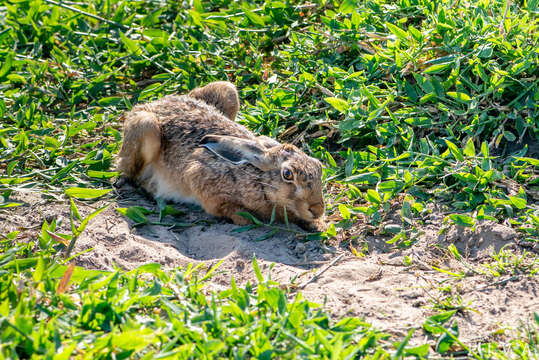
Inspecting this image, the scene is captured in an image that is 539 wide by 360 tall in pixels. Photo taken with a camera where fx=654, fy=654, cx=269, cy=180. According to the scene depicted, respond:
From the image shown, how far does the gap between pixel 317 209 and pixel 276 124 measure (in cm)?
143

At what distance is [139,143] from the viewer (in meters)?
5.62

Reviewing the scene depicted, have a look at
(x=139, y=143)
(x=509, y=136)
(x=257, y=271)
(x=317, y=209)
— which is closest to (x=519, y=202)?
(x=509, y=136)

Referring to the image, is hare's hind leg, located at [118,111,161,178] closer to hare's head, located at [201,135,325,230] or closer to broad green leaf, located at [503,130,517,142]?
hare's head, located at [201,135,325,230]

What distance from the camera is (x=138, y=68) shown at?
716 cm

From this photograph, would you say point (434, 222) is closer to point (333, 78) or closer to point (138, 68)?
point (333, 78)

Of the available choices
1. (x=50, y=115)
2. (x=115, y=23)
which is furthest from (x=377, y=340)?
(x=115, y=23)

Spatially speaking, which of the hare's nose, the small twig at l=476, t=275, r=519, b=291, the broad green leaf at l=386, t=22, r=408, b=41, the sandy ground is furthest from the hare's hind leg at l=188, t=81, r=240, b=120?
the small twig at l=476, t=275, r=519, b=291

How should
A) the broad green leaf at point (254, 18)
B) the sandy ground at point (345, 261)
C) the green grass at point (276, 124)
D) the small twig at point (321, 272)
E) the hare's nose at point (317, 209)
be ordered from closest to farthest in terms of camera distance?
the green grass at point (276, 124) < the sandy ground at point (345, 261) < the small twig at point (321, 272) < the hare's nose at point (317, 209) < the broad green leaf at point (254, 18)

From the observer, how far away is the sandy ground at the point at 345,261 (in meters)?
3.91

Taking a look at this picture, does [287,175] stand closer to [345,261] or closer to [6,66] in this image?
[345,261]

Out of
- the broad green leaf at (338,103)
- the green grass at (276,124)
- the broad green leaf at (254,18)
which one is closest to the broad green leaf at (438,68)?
the green grass at (276,124)

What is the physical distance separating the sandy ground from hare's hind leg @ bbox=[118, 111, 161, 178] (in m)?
0.36

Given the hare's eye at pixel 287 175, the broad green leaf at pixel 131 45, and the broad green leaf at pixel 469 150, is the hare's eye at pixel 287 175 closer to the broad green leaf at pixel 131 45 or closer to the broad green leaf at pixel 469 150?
the broad green leaf at pixel 469 150

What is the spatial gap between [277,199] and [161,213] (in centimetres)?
96
